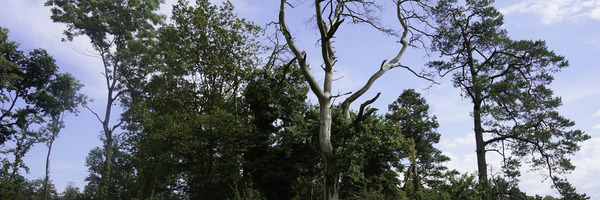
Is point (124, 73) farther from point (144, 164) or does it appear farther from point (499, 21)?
point (499, 21)

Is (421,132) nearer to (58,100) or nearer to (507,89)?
(507,89)

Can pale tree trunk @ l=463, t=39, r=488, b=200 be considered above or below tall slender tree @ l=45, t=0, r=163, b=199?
below

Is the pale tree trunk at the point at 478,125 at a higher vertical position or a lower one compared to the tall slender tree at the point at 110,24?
lower

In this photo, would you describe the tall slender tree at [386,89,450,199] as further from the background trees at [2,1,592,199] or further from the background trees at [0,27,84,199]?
the background trees at [0,27,84,199]

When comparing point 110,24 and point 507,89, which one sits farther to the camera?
point 110,24

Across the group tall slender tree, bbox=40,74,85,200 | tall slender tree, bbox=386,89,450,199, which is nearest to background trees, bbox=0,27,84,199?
tall slender tree, bbox=40,74,85,200

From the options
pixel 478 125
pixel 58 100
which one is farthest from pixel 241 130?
pixel 58 100

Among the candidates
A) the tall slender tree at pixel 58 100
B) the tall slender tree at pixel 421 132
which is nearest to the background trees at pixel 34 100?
the tall slender tree at pixel 58 100

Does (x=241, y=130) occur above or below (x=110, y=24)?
below

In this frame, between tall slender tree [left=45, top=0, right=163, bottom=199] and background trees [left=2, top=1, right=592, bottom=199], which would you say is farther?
tall slender tree [left=45, top=0, right=163, bottom=199]

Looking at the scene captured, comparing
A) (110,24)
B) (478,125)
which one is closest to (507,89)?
(478,125)

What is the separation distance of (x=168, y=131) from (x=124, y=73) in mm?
17064

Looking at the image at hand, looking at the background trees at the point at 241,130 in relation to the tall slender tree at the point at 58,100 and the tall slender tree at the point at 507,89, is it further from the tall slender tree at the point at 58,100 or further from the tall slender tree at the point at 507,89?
the tall slender tree at the point at 58,100

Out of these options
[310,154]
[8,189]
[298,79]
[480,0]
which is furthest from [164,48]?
[480,0]
